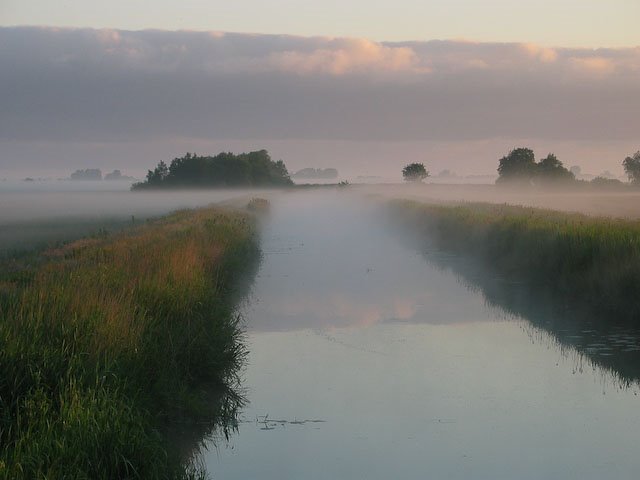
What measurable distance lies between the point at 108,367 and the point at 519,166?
98.6 m

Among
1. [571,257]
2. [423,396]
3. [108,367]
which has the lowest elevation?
[423,396]

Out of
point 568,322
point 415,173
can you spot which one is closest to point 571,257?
point 568,322

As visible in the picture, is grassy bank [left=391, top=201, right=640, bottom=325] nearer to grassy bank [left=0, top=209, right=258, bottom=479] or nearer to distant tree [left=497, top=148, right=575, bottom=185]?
grassy bank [left=0, top=209, right=258, bottom=479]

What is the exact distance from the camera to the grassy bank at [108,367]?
6.10m

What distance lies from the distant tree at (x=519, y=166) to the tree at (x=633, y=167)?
10923 mm

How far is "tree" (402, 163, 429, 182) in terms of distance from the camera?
532ft

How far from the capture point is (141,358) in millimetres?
8836

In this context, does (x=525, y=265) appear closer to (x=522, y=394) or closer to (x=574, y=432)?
(x=522, y=394)

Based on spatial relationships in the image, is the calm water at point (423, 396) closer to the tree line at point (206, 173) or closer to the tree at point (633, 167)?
the tree at point (633, 167)

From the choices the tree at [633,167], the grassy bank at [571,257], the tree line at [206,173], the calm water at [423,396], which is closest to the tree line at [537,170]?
the tree at [633,167]

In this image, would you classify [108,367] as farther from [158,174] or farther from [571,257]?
[158,174]

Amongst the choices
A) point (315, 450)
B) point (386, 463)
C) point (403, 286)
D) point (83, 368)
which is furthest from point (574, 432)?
point (403, 286)

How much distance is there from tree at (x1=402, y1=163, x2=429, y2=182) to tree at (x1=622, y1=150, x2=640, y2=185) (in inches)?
2691

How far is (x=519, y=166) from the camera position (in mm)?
101938
